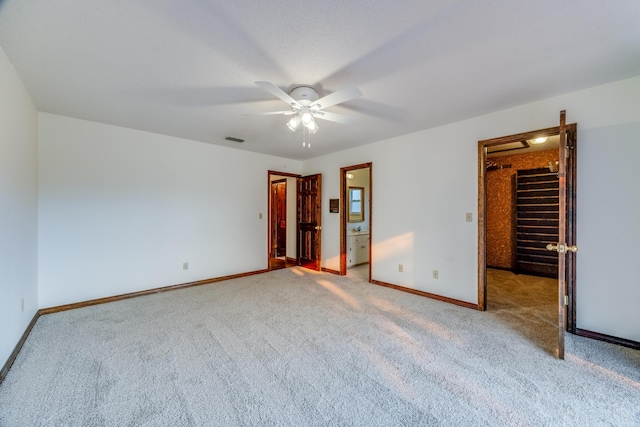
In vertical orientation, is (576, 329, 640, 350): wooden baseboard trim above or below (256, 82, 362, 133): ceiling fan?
below

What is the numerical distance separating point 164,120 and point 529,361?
461 cm

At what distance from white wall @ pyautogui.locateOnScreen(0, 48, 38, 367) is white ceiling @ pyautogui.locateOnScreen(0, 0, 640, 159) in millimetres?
250

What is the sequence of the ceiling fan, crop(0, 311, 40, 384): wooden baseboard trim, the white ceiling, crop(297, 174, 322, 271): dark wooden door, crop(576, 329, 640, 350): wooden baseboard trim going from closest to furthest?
the white ceiling
crop(0, 311, 40, 384): wooden baseboard trim
the ceiling fan
crop(576, 329, 640, 350): wooden baseboard trim
crop(297, 174, 322, 271): dark wooden door

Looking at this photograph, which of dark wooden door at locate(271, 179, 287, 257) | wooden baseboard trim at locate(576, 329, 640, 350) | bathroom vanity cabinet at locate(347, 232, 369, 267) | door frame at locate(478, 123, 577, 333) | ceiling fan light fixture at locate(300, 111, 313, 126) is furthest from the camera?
dark wooden door at locate(271, 179, 287, 257)

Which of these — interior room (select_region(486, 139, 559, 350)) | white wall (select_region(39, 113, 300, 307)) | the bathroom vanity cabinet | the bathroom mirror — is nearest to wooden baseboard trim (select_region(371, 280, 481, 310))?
interior room (select_region(486, 139, 559, 350))

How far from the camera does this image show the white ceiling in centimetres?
154

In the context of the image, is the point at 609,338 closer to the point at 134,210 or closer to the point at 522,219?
the point at 522,219

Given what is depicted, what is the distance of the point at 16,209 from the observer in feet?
7.43

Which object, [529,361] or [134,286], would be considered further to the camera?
[134,286]

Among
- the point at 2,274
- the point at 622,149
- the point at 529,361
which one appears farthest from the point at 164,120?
the point at 622,149

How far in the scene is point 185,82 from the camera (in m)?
2.37

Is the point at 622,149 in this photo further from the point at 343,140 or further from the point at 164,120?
the point at 164,120

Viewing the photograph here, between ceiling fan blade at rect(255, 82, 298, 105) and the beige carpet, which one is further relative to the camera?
ceiling fan blade at rect(255, 82, 298, 105)

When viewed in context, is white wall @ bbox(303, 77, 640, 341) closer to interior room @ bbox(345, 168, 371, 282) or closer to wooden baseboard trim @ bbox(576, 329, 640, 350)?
wooden baseboard trim @ bbox(576, 329, 640, 350)
